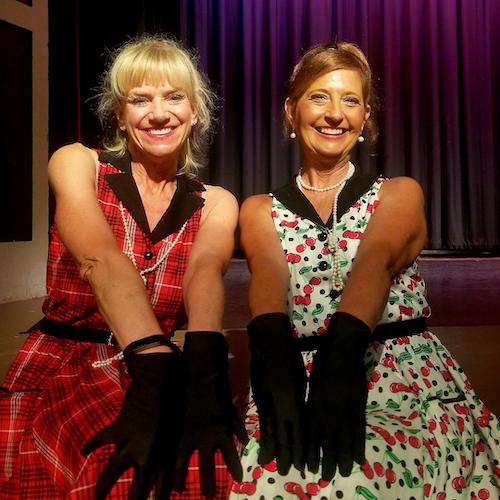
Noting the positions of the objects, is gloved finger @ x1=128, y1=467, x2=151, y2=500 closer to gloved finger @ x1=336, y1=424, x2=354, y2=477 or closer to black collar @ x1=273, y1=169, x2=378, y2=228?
gloved finger @ x1=336, y1=424, x2=354, y2=477

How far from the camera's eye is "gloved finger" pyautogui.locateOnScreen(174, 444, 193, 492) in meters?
1.02

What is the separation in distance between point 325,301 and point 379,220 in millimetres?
207

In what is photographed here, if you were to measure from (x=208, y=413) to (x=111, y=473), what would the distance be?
0.62ft

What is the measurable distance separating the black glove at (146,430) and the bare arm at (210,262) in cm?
13

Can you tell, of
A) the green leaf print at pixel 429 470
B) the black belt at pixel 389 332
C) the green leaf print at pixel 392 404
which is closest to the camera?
the green leaf print at pixel 429 470

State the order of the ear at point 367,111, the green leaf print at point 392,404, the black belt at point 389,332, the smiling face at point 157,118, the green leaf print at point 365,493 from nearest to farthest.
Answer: the green leaf print at point 365,493 < the green leaf print at point 392,404 < the black belt at point 389,332 < the smiling face at point 157,118 < the ear at point 367,111

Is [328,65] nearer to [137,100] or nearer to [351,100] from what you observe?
[351,100]

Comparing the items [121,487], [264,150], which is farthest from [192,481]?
[264,150]

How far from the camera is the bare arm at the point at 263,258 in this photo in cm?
128

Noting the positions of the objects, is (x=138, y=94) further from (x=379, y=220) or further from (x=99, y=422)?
(x=99, y=422)

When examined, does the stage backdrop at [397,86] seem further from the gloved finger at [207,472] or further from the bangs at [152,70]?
the gloved finger at [207,472]

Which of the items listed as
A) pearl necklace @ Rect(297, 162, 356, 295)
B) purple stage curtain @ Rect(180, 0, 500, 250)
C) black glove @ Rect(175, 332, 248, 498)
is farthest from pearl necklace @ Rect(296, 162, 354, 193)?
purple stage curtain @ Rect(180, 0, 500, 250)

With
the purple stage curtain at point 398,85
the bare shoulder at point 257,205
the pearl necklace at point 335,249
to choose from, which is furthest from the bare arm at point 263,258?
the purple stage curtain at point 398,85

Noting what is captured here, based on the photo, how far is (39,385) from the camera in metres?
1.28
